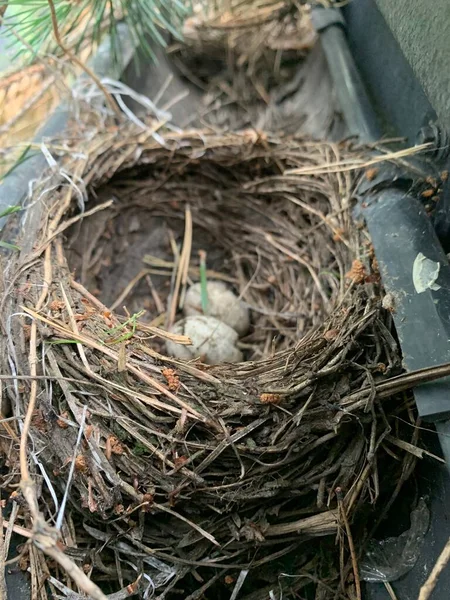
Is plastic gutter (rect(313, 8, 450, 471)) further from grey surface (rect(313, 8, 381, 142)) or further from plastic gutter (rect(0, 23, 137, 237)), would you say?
plastic gutter (rect(0, 23, 137, 237))

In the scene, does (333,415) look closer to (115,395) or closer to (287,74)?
(115,395)

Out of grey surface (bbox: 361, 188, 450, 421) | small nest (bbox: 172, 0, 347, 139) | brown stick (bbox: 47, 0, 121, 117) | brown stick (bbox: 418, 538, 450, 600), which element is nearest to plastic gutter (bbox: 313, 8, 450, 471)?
grey surface (bbox: 361, 188, 450, 421)

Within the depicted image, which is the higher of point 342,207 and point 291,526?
point 342,207

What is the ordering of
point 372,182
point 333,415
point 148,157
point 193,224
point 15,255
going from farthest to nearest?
point 193,224
point 148,157
point 372,182
point 15,255
point 333,415

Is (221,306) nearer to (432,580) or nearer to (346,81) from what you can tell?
(346,81)

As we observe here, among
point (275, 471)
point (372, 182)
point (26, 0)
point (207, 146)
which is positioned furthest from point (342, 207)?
point (26, 0)

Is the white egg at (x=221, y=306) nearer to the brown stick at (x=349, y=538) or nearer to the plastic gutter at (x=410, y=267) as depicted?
the plastic gutter at (x=410, y=267)

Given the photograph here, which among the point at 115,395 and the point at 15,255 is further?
the point at 15,255
